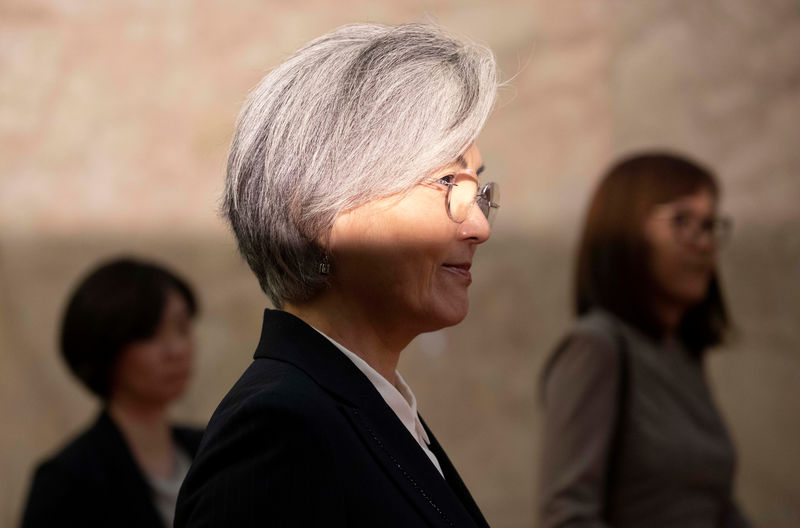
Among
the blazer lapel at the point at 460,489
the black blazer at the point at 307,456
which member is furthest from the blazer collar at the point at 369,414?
the blazer lapel at the point at 460,489

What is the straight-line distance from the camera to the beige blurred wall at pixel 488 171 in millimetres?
5246

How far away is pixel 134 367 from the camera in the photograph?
3.84m

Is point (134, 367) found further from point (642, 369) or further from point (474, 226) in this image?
point (474, 226)

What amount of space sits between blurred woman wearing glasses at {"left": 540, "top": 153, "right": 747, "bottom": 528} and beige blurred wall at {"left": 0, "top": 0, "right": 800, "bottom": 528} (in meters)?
2.22

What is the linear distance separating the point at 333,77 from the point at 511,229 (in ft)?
13.9

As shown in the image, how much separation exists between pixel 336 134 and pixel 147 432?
2509mm

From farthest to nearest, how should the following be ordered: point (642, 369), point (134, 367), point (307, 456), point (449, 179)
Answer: point (134, 367), point (642, 369), point (449, 179), point (307, 456)

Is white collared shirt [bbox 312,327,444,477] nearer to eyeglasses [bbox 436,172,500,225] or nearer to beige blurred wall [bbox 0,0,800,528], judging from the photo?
eyeglasses [bbox 436,172,500,225]

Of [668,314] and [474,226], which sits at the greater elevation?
[474,226]

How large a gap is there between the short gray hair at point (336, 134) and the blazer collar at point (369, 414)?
0.12 m

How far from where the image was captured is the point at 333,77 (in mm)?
1707

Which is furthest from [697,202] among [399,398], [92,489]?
[92,489]

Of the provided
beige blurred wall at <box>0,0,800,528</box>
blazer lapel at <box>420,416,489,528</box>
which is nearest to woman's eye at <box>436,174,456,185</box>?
blazer lapel at <box>420,416,489,528</box>

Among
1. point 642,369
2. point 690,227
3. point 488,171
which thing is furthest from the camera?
point 488,171
